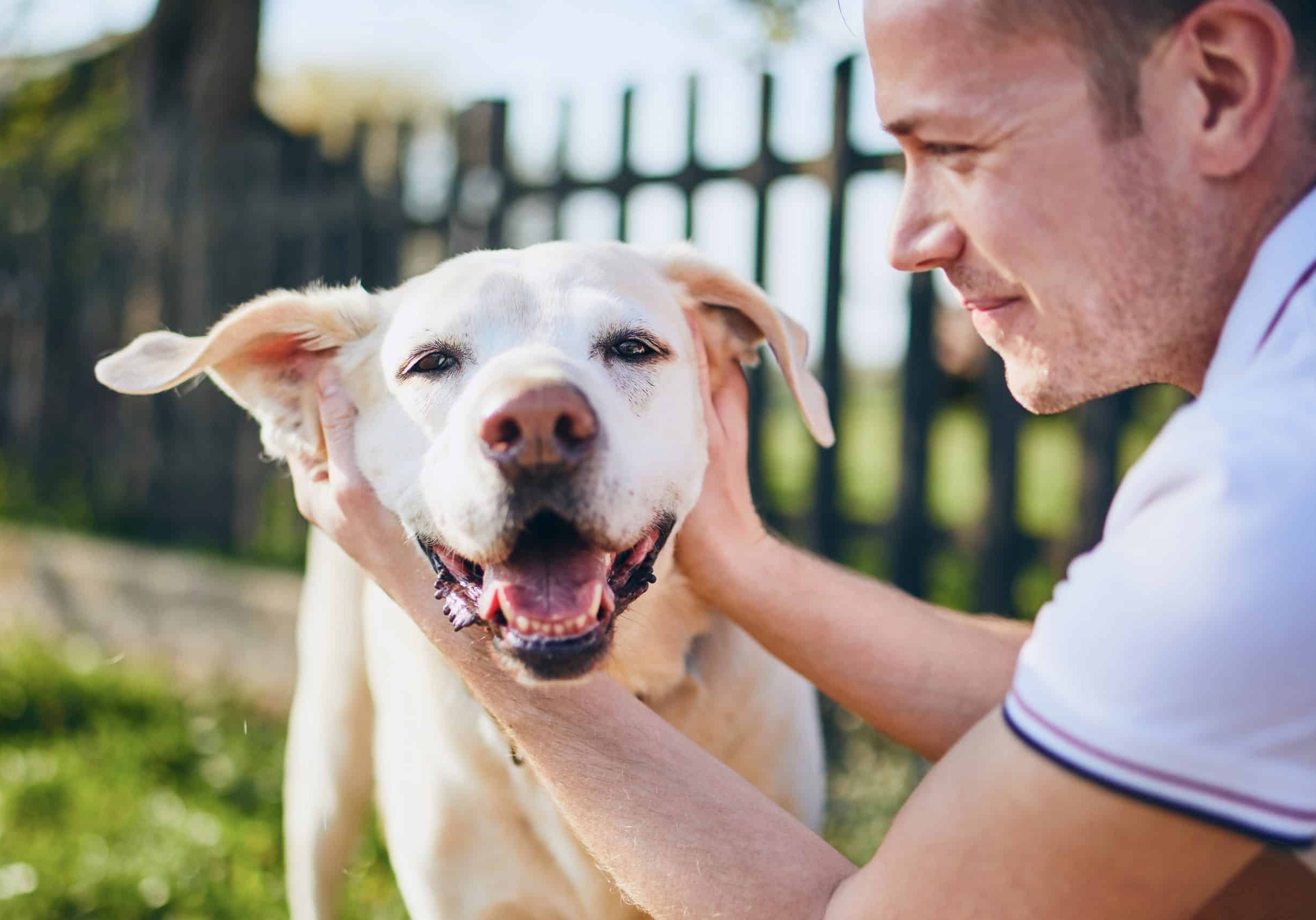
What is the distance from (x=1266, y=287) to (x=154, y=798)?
3.90 metres

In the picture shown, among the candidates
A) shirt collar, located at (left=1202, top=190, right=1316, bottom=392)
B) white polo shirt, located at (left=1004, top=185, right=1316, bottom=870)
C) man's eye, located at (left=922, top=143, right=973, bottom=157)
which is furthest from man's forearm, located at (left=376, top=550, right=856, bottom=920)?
man's eye, located at (left=922, top=143, right=973, bottom=157)

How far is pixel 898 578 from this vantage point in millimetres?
4719

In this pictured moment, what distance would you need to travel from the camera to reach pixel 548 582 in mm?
1858

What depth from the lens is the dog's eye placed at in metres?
2.10

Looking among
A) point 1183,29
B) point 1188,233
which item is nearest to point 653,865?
point 1188,233

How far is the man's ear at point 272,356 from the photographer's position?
7.10ft

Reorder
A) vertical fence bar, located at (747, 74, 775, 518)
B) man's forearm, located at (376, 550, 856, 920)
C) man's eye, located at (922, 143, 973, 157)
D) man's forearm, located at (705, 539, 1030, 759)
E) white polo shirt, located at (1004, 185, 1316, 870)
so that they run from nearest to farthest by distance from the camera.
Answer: white polo shirt, located at (1004, 185, 1316, 870), man's forearm, located at (376, 550, 856, 920), man's eye, located at (922, 143, 973, 157), man's forearm, located at (705, 539, 1030, 759), vertical fence bar, located at (747, 74, 775, 518)

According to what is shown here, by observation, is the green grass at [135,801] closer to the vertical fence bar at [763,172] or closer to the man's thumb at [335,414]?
the man's thumb at [335,414]

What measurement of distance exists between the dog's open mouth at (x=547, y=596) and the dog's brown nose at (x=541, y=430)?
116mm

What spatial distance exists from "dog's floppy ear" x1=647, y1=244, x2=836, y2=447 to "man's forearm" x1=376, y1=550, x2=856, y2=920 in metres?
0.77

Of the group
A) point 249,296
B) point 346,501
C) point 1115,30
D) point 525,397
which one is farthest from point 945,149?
point 249,296

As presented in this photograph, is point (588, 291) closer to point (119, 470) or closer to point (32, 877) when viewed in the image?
point (32, 877)

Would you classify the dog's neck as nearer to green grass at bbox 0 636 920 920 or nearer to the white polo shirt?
the white polo shirt

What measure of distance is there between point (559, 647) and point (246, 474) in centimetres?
550
